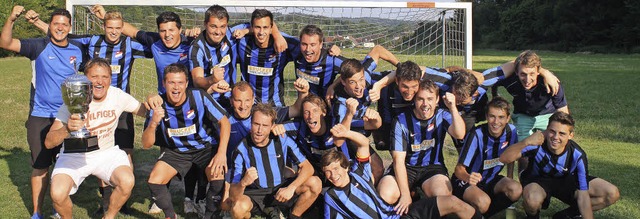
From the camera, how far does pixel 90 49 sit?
16.5 feet

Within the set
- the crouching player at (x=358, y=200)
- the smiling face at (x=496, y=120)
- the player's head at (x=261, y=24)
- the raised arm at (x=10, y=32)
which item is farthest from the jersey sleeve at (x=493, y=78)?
the raised arm at (x=10, y=32)

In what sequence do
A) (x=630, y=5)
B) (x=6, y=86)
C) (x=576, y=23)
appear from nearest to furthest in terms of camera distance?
(x=6, y=86), (x=630, y=5), (x=576, y=23)

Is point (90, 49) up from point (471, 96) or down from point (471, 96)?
up

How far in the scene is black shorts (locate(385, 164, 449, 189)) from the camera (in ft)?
14.8

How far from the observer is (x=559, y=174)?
4.27m

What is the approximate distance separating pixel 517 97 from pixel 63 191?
11.7 ft

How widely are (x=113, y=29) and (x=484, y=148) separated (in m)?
3.10

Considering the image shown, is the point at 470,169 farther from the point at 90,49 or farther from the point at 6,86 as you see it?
the point at 6,86

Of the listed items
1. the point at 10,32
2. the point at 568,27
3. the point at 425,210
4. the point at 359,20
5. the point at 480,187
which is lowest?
the point at 425,210

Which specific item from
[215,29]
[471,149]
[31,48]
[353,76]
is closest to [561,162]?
[471,149]

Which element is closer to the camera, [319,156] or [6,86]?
[319,156]


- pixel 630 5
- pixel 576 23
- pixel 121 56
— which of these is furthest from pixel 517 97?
pixel 576 23

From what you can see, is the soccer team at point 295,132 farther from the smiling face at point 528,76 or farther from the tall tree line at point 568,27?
the tall tree line at point 568,27

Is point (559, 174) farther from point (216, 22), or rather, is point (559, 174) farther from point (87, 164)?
point (87, 164)
